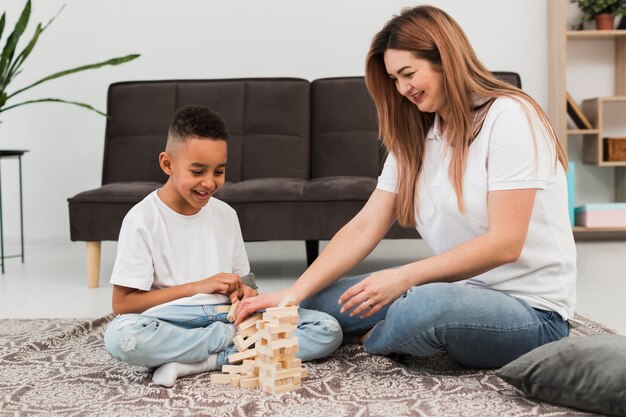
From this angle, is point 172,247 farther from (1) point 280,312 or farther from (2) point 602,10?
(2) point 602,10

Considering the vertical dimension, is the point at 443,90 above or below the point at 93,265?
above

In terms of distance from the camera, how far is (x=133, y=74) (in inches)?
172

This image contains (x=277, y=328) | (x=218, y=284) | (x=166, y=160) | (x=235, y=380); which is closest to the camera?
(x=277, y=328)

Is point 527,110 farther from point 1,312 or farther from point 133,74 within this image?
point 133,74

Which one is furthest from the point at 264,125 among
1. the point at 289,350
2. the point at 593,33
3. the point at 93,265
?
the point at 289,350

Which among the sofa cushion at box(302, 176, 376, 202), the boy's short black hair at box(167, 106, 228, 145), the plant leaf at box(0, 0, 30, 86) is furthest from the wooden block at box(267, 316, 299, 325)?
the plant leaf at box(0, 0, 30, 86)

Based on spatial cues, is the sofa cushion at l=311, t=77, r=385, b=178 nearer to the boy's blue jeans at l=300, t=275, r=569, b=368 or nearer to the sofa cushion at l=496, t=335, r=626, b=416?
the boy's blue jeans at l=300, t=275, r=569, b=368

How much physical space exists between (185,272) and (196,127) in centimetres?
33

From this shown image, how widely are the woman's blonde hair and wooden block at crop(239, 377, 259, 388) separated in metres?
0.51

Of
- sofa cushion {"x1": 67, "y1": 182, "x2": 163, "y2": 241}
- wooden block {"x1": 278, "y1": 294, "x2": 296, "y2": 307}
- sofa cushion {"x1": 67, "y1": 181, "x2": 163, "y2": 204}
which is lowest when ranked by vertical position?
wooden block {"x1": 278, "y1": 294, "x2": 296, "y2": 307}

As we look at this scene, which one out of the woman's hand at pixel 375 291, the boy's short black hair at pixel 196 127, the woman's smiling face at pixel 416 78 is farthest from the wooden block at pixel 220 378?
the woman's smiling face at pixel 416 78

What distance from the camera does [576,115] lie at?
13.8 feet

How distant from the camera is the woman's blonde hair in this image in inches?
60.2

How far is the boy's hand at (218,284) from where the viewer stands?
165 cm
